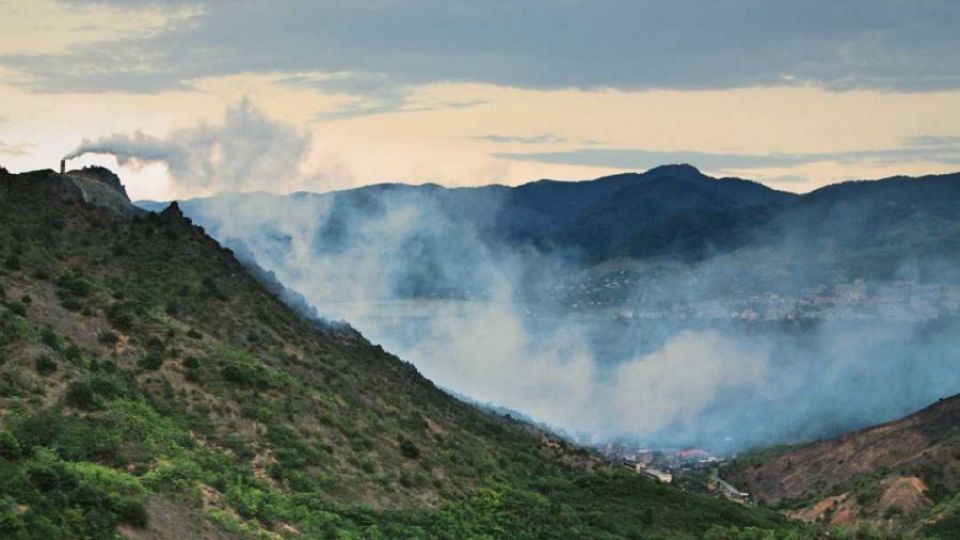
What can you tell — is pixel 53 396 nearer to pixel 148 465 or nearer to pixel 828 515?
pixel 148 465

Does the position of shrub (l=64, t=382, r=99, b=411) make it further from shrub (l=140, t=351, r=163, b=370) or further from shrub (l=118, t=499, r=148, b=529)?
shrub (l=118, t=499, r=148, b=529)

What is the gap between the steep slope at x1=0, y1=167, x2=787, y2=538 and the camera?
147 ft

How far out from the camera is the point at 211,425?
60438 mm

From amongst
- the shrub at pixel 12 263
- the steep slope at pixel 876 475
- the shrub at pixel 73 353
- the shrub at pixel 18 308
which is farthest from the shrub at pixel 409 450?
the steep slope at pixel 876 475

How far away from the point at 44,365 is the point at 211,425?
9536 millimetres

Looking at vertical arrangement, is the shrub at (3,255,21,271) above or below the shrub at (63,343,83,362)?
above

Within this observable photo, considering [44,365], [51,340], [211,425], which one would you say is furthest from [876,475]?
[44,365]

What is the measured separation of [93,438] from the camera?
163ft

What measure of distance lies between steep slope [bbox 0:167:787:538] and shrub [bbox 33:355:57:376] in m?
0.11

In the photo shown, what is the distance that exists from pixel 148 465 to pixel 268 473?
10013mm

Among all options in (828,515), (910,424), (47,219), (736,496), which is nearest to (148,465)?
(47,219)

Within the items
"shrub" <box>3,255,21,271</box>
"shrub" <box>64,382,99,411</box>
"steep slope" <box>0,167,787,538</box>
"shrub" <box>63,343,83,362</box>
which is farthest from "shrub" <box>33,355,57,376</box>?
"shrub" <box>3,255,21,271</box>

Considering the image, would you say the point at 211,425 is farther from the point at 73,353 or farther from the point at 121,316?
the point at 121,316

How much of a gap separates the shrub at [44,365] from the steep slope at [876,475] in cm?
8153
